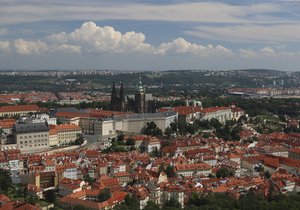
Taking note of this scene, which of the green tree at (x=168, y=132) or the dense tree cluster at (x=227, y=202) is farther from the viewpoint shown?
the green tree at (x=168, y=132)

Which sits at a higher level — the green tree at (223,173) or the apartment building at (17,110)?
the apartment building at (17,110)

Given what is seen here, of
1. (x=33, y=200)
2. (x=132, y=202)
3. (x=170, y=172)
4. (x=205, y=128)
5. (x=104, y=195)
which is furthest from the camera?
(x=205, y=128)

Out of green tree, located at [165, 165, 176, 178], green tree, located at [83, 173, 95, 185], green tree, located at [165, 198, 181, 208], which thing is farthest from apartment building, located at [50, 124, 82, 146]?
green tree, located at [165, 198, 181, 208]

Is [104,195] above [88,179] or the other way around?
above

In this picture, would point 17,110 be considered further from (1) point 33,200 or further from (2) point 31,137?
(1) point 33,200

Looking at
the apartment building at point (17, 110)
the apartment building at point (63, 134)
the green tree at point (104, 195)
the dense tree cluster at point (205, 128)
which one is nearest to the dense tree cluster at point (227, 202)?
the green tree at point (104, 195)

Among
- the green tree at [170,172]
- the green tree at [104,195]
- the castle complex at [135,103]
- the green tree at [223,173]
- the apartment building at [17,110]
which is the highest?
the castle complex at [135,103]

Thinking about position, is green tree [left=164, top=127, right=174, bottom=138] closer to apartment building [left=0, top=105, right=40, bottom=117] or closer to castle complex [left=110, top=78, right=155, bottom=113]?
castle complex [left=110, top=78, right=155, bottom=113]

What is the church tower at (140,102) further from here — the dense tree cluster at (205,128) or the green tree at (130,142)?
the green tree at (130,142)

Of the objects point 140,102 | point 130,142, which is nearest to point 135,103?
point 140,102

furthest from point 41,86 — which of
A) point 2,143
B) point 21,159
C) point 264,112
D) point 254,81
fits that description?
point 21,159

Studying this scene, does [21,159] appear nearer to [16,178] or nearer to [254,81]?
[16,178]
